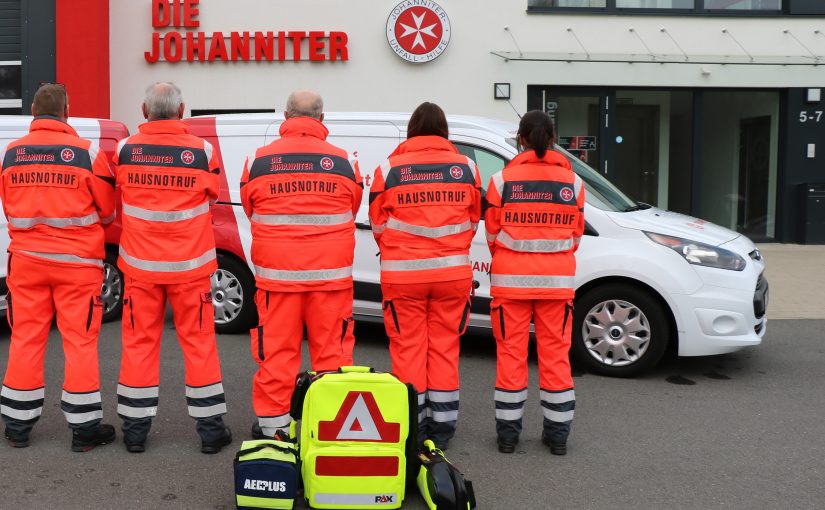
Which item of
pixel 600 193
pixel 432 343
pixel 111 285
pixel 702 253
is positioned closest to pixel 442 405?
pixel 432 343

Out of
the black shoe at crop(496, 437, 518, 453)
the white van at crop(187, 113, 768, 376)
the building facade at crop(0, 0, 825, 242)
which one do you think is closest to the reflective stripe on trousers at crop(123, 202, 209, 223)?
the black shoe at crop(496, 437, 518, 453)

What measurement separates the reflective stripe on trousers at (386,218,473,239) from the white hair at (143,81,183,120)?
4.37 ft

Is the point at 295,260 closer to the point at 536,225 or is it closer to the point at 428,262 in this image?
the point at 428,262

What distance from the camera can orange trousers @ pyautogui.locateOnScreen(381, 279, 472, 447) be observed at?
5.08m

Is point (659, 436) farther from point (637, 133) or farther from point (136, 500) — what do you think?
A: point (637, 133)

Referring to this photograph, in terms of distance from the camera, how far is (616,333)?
6.75 metres

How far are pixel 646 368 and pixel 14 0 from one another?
1219 cm

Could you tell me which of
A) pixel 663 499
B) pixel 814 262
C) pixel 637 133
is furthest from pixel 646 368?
pixel 637 133

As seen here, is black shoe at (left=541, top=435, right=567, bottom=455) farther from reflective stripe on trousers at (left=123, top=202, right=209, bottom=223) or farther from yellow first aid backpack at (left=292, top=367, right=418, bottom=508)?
reflective stripe on trousers at (left=123, top=202, right=209, bottom=223)

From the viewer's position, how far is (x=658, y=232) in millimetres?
6746

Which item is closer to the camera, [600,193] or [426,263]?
[426,263]

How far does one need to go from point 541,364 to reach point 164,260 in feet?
6.96

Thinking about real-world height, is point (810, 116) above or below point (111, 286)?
above

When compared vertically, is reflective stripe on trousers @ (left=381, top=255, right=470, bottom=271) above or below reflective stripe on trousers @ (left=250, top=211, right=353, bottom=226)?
below
